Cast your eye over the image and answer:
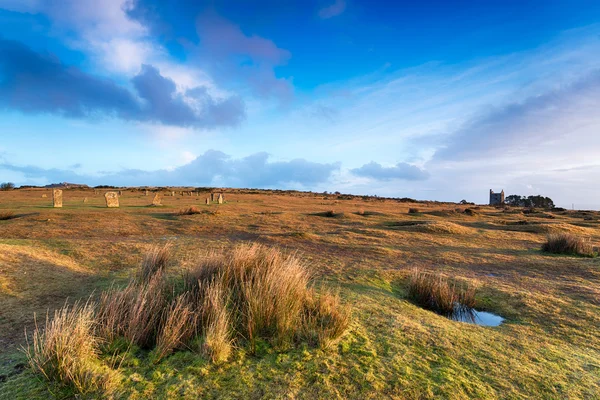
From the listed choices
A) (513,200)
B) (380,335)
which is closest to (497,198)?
(513,200)

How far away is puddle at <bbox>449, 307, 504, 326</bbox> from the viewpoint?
5.99 m

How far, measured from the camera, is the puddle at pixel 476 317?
19.7 ft

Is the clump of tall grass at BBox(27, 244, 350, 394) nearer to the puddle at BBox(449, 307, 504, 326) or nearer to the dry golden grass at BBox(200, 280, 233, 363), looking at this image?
the dry golden grass at BBox(200, 280, 233, 363)

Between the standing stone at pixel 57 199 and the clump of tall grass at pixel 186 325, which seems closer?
the clump of tall grass at pixel 186 325

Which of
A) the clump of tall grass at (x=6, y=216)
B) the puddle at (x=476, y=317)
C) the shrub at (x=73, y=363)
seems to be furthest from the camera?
the clump of tall grass at (x=6, y=216)

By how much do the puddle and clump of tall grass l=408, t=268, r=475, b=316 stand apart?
0.28 feet

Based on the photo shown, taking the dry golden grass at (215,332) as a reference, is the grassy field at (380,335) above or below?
below

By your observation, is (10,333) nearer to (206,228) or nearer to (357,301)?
(357,301)

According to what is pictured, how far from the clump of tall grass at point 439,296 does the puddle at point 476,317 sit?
0.28 ft

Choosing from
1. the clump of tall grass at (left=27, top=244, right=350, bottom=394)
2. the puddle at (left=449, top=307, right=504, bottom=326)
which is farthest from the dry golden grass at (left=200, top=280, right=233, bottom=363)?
the puddle at (left=449, top=307, right=504, bottom=326)

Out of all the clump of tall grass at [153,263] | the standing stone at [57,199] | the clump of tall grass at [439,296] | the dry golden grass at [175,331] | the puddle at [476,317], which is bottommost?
the puddle at [476,317]

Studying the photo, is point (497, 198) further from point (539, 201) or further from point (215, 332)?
point (215, 332)

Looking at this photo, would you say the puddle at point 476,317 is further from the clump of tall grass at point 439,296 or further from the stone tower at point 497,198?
the stone tower at point 497,198

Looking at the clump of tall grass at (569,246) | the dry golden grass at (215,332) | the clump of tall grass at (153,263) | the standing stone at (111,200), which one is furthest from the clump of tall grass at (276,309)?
the standing stone at (111,200)
